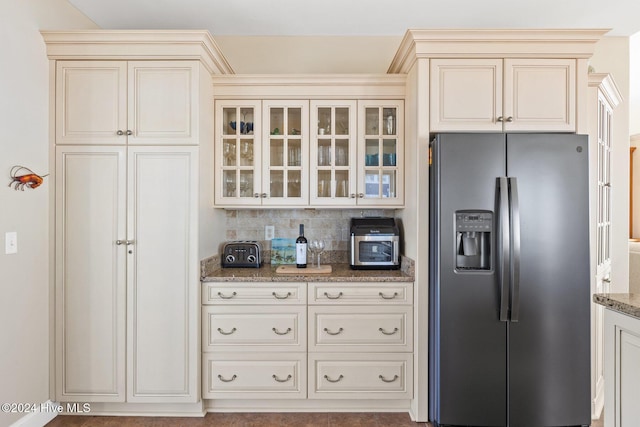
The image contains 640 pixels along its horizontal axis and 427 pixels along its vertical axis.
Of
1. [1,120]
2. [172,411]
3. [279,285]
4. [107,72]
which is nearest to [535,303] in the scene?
[279,285]

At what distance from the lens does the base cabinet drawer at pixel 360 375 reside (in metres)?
2.47

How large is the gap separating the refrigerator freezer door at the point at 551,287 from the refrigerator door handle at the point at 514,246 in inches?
2.3

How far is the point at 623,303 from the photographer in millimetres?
1307

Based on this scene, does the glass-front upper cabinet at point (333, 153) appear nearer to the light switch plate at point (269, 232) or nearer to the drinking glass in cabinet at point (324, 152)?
the drinking glass in cabinet at point (324, 152)

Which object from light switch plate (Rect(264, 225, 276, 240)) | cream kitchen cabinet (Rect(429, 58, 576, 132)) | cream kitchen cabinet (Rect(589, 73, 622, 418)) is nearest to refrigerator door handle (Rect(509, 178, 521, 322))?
cream kitchen cabinet (Rect(429, 58, 576, 132))

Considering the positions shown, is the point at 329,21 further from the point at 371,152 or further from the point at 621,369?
the point at 621,369

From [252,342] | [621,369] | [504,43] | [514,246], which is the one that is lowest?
[252,342]

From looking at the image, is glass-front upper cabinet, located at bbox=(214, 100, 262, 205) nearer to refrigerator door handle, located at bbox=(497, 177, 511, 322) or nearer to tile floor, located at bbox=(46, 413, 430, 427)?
tile floor, located at bbox=(46, 413, 430, 427)

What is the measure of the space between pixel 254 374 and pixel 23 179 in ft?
5.76

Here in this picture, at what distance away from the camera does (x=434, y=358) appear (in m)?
2.28

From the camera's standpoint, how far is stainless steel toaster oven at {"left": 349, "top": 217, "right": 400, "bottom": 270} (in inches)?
108

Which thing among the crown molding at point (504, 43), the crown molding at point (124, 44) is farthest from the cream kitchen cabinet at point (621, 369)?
the crown molding at point (124, 44)

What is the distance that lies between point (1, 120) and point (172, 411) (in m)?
1.96

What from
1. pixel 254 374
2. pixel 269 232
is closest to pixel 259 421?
pixel 254 374
